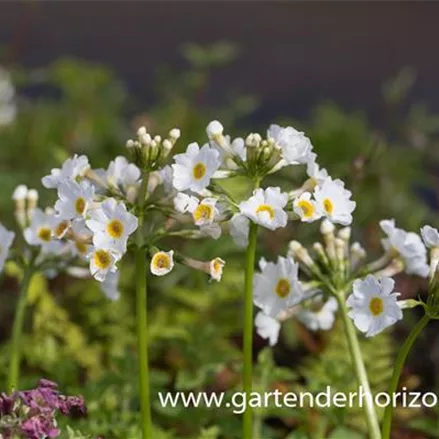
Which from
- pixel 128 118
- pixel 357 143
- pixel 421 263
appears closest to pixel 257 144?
pixel 421 263

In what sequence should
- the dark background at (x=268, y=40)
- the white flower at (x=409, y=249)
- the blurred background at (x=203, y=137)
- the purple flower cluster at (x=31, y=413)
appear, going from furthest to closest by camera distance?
the dark background at (x=268, y=40) < the blurred background at (x=203, y=137) < the white flower at (x=409, y=249) < the purple flower cluster at (x=31, y=413)

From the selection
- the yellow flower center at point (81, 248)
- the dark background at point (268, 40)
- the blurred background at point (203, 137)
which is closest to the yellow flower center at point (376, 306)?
the blurred background at point (203, 137)

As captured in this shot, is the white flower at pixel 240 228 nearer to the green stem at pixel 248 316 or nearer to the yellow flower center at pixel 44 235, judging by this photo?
the green stem at pixel 248 316

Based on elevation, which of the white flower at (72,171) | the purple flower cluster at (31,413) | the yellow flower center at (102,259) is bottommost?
the purple flower cluster at (31,413)

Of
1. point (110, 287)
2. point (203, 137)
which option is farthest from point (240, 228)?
point (203, 137)

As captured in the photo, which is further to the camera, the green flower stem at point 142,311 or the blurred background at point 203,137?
the blurred background at point 203,137

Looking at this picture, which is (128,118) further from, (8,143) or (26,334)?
(26,334)
